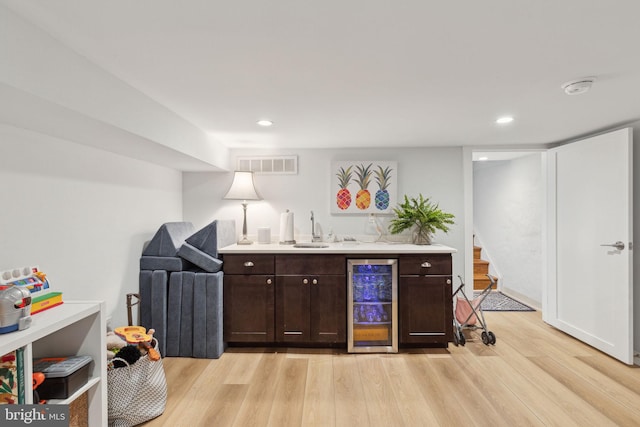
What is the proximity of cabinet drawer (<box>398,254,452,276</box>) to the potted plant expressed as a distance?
0.45m

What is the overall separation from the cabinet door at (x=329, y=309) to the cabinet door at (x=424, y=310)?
54cm

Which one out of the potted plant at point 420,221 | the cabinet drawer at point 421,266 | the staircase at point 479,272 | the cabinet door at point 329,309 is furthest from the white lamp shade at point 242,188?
the staircase at point 479,272

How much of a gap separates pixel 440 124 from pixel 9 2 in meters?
2.71

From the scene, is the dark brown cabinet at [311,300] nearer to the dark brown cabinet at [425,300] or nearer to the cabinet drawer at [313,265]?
the cabinet drawer at [313,265]

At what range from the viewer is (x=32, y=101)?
1.34 metres

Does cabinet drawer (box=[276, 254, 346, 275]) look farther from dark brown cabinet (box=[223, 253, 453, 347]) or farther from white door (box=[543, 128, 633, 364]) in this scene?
white door (box=[543, 128, 633, 364])

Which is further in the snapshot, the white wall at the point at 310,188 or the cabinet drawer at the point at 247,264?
the white wall at the point at 310,188

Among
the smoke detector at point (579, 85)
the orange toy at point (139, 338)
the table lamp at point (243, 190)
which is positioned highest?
the smoke detector at point (579, 85)

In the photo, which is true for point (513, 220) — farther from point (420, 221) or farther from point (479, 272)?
point (420, 221)

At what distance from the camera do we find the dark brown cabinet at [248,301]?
297 centimetres

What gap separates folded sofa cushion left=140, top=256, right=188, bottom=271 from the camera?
282 cm

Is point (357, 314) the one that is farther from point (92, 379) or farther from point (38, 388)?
point (38, 388)

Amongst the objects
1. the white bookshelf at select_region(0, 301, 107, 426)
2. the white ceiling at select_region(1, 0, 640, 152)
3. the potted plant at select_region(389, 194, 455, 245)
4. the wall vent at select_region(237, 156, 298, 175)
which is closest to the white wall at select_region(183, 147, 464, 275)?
the wall vent at select_region(237, 156, 298, 175)

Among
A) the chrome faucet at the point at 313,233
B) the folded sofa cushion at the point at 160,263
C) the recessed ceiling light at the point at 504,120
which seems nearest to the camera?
the recessed ceiling light at the point at 504,120
